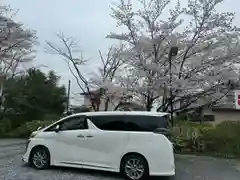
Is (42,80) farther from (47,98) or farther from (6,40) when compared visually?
(6,40)

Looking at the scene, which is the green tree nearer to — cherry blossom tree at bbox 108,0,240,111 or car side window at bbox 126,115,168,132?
cherry blossom tree at bbox 108,0,240,111

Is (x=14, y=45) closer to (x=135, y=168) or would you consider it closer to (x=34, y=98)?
(x=34, y=98)

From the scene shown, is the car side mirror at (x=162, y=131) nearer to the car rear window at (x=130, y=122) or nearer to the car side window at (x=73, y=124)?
the car rear window at (x=130, y=122)

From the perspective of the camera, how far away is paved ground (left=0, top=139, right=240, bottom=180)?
7000 mm

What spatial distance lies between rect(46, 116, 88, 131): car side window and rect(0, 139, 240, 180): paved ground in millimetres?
1076

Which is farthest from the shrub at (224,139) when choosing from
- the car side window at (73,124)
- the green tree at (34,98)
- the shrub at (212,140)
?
the green tree at (34,98)

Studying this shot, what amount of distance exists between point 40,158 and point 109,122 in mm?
2108

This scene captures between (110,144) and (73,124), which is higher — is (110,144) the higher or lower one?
the lower one

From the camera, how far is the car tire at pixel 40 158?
778 cm

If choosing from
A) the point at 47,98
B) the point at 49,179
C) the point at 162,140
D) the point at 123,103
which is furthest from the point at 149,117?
the point at 47,98

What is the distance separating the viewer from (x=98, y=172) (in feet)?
25.1

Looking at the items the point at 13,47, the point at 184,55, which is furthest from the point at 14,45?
the point at 184,55

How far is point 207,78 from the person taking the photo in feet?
51.7

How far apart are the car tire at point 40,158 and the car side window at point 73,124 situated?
23.5 inches
